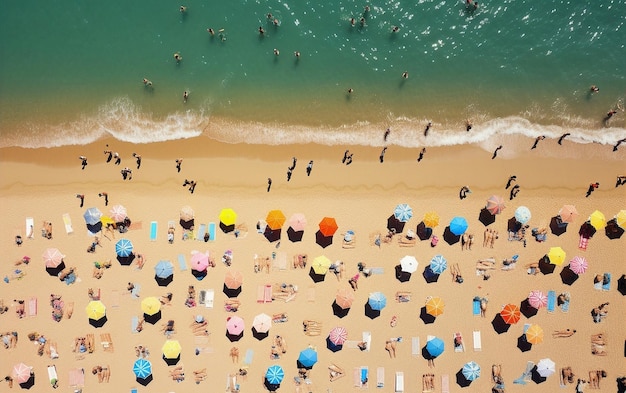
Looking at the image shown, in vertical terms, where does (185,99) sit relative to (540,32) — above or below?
below

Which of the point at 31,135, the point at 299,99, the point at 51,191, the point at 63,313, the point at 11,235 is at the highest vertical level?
the point at 299,99

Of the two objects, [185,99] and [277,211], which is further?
[185,99]

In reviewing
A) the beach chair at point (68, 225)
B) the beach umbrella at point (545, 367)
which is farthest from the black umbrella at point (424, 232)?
the beach chair at point (68, 225)

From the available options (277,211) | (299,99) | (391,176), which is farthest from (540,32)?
(277,211)

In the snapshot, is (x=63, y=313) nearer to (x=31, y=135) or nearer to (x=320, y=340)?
(x=31, y=135)

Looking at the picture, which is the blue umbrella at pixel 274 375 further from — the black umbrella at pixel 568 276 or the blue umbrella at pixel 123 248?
the black umbrella at pixel 568 276

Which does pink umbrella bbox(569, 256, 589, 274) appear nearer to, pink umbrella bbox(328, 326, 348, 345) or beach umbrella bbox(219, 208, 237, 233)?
pink umbrella bbox(328, 326, 348, 345)

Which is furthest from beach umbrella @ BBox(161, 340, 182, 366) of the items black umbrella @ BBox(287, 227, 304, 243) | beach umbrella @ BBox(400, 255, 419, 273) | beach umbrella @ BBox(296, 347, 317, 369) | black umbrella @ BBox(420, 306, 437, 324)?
black umbrella @ BBox(420, 306, 437, 324)
